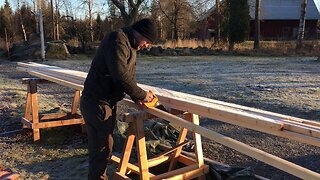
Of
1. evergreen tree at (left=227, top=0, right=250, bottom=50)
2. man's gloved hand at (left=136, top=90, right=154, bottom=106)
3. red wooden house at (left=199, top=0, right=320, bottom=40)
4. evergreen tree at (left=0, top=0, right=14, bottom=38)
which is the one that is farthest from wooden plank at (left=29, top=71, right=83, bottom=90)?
red wooden house at (left=199, top=0, right=320, bottom=40)

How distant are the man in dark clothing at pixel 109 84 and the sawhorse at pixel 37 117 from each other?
9.39 ft

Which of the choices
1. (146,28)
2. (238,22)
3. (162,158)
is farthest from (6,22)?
(146,28)

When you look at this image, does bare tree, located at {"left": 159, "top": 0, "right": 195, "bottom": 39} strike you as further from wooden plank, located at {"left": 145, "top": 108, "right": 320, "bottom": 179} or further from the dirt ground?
wooden plank, located at {"left": 145, "top": 108, "right": 320, "bottom": 179}

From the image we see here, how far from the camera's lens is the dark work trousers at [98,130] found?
3.97 metres

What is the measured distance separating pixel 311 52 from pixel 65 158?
24198 mm

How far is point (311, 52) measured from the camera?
26.9 meters

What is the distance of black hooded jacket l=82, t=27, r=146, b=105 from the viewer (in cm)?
365

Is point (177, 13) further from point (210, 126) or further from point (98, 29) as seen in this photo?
point (210, 126)

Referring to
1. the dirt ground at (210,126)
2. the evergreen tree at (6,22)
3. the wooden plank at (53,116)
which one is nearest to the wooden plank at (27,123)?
the dirt ground at (210,126)

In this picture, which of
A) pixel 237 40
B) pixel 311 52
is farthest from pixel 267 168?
pixel 237 40

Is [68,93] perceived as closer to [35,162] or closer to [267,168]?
[35,162]

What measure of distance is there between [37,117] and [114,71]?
3558 mm

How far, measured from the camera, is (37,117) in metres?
6.75

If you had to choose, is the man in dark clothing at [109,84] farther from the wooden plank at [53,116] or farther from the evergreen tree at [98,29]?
the evergreen tree at [98,29]
